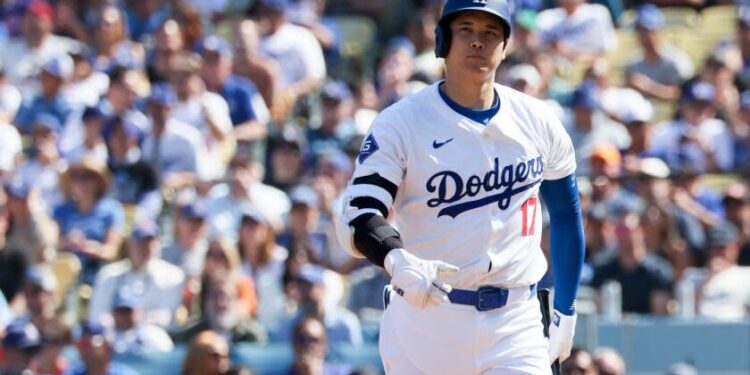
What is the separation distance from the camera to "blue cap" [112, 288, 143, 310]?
959 cm

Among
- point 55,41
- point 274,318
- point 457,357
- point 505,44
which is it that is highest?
point 505,44

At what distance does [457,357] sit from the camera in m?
5.11

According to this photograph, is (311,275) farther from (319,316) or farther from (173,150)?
(173,150)

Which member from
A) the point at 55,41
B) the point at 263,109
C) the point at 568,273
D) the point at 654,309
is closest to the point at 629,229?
the point at 654,309

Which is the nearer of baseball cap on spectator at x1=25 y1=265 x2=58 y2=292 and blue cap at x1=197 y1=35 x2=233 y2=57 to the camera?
baseball cap on spectator at x1=25 y1=265 x2=58 y2=292

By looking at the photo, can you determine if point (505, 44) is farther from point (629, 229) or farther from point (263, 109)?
point (263, 109)

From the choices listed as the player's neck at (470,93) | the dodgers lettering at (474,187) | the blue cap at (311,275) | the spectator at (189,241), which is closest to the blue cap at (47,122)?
the spectator at (189,241)

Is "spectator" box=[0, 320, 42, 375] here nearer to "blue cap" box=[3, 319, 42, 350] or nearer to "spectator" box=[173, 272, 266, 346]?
"blue cap" box=[3, 319, 42, 350]

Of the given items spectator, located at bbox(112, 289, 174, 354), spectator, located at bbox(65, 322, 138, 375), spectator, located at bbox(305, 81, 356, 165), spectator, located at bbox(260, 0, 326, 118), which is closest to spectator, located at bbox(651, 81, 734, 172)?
spectator, located at bbox(305, 81, 356, 165)

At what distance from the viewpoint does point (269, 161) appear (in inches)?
451

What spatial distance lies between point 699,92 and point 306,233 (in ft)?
11.2

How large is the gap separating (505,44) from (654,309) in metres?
5.02

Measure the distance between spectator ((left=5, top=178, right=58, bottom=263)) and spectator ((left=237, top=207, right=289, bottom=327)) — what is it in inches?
51.6

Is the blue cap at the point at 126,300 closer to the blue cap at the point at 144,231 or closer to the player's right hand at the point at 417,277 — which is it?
the blue cap at the point at 144,231
